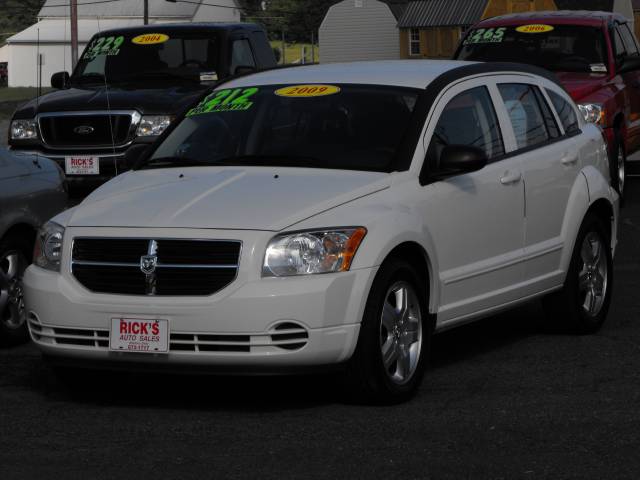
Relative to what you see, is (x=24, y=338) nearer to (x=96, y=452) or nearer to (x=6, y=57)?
(x=96, y=452)

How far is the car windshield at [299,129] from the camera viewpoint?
8.01 m

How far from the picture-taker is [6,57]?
10638cm

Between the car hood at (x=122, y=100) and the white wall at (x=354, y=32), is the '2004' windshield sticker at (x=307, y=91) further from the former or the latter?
the white wall at (x=354, y=32)

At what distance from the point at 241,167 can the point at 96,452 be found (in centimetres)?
213

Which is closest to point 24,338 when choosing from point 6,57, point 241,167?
point 241,167

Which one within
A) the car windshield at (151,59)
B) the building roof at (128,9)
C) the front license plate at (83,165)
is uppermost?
the car windshield at (151,59)

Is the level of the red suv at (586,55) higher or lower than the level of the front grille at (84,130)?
higher

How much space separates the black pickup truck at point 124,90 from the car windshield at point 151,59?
1cm

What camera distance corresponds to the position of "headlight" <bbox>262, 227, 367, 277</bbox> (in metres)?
6.96

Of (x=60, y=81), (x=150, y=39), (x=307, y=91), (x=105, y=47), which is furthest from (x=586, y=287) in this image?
(x=60, y=81)

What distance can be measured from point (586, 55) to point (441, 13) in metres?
69.1

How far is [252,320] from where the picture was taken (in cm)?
689

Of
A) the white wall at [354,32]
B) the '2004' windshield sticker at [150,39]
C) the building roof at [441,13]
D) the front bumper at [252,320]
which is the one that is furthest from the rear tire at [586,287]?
the white wall at [354,32]

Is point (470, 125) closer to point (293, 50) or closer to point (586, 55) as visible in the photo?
point (586, 55)
